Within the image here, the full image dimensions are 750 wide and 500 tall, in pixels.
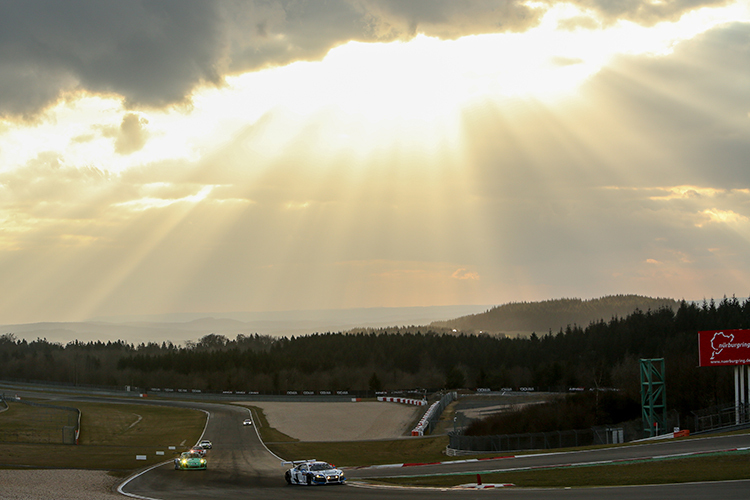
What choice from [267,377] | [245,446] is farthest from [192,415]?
[267,377]

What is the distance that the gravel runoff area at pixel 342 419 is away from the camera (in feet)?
279

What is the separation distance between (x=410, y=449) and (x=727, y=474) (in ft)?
136

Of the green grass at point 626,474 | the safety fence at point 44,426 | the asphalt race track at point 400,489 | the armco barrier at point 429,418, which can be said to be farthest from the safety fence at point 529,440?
the safety fence at point 44,426

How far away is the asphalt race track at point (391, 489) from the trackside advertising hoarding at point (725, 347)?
20052 millimetres

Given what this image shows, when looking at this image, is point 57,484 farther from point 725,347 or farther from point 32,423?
point 32,423

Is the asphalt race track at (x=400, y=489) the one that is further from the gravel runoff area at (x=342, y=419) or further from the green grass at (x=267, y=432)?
the gravel runoff area at (x=342, y=419)

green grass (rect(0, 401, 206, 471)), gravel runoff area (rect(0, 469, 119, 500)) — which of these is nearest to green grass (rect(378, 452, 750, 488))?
gravel runoff area (rect(0, 469, 119, 500))

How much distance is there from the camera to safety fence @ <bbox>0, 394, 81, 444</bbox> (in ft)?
255

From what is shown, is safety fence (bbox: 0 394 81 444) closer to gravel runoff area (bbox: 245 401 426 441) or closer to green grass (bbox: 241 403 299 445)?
green grass (bbox: 241 403 299 445)

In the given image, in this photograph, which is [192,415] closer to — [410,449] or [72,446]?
[72,446]

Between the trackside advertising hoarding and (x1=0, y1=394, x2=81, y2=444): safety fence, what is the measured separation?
67.7 metres

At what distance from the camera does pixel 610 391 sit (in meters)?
107

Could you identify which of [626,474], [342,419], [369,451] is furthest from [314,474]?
Result: [342,419]

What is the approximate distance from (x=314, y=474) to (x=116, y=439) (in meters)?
52.9
